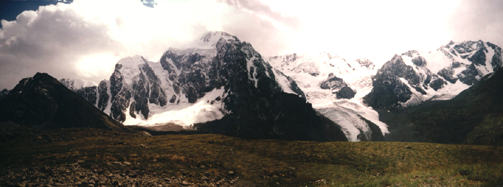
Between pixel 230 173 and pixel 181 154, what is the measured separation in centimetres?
1000

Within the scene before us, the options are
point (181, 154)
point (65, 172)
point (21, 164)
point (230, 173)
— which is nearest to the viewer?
point (65, 172)

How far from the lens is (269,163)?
41.6m

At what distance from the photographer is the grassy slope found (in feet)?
93.9

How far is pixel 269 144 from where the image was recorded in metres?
52.9

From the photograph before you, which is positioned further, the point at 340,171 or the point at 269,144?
the point at 269,144

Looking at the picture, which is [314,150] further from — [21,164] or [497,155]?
[21,164]

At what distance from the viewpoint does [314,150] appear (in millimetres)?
49312

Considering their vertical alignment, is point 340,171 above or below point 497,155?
below

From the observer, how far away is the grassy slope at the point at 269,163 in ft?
93.9

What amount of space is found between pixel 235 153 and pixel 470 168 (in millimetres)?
30036

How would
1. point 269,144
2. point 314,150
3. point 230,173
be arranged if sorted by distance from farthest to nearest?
point 269,144 < point 314,150 < point 230,173

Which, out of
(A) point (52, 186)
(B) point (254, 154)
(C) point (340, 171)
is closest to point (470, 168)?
(C) point (340, 171)

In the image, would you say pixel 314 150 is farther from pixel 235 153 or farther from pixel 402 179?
pixel 402 179

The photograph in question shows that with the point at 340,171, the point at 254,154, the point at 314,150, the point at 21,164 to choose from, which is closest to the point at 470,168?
the point at 340,171
